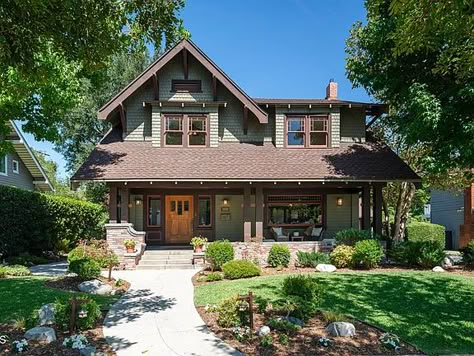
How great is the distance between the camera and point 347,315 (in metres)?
7.60

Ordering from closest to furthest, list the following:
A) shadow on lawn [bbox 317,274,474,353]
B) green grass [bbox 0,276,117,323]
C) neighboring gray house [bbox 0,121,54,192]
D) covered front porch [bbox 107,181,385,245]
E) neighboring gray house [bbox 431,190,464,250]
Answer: shadow on lawn [bbox 317,274,474,353]
green grass [bbox 0,276,117,323]
covered front porch [bbox 107,181,385,245]
neighboring gray house [bbox 0,121,54,192]
neighboring gray house [bbox 431,190,464,250]

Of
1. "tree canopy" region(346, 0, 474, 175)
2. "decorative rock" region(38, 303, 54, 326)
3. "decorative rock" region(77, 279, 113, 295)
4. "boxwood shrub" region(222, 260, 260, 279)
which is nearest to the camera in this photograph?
"decorative rock" region(38, 303, 54, 326)

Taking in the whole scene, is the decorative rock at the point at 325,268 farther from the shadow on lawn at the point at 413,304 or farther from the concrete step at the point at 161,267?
the concrete step at the point at 161,267

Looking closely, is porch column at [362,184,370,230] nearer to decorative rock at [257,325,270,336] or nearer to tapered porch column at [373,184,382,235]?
tapered porch column at [373,184,382,235]

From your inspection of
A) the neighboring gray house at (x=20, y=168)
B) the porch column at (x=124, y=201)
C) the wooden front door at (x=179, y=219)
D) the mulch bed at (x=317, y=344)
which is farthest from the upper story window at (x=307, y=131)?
the neighboring gray house at (x=20, y=168)

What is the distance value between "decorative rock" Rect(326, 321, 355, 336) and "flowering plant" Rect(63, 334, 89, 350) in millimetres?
4070

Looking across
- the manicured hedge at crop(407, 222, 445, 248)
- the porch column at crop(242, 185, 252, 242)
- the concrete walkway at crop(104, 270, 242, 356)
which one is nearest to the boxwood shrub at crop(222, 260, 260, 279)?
the concrete walkway at crop(104, 270, 242, 356)

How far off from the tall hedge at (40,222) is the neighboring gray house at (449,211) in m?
21.7

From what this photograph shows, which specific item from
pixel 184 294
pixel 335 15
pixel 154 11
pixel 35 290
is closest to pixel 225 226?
pixel 184 294

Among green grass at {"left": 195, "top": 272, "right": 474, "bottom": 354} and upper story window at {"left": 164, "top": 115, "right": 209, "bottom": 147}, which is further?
upper story window at {"left": 164, "top": 115, "right": 209, "bottom": 147}

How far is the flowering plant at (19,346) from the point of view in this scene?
577cm

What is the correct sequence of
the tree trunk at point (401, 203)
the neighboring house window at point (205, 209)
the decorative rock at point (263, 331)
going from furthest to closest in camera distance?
the tree trunk at point (401, 203)
the neighboring house window at point (205, 209)
the decorative rock at point (263, 331)

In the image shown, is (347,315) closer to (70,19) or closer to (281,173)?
(70,19)

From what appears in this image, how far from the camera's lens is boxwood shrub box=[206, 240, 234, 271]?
42.8 ft
